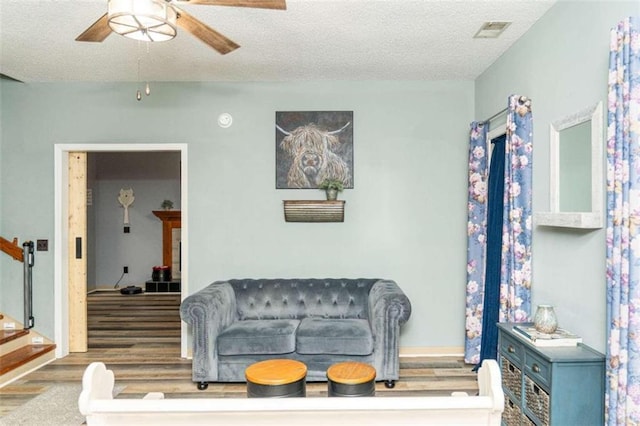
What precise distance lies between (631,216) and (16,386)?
467 centimetres

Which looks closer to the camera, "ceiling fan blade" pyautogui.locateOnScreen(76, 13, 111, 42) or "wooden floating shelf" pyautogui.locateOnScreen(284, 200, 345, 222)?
"ceiling fan blade" pyautogui.locateOnScreen(76, 13, 111, 42)

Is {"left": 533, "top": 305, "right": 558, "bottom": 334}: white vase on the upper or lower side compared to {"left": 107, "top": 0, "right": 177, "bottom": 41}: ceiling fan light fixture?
lower

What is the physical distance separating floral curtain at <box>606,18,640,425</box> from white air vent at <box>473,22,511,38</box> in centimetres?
114

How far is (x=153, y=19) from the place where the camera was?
71.6 inches

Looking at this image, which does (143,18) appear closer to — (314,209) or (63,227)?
(314,209)

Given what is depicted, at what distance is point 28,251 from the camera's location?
4137 mm

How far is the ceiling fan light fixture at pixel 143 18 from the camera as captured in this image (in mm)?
1750

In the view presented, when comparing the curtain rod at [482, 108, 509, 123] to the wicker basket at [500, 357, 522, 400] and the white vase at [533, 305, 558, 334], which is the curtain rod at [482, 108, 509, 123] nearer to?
the white vase at [533, 305, 558, 334]

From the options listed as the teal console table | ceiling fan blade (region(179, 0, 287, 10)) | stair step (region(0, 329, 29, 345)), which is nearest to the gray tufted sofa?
the teal console table

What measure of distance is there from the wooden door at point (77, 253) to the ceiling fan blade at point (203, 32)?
2899 millimetres

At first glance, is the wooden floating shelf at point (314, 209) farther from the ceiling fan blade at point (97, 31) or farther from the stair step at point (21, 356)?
the stair step at point (21, 356)

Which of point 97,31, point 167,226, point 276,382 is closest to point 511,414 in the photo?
point 276,382

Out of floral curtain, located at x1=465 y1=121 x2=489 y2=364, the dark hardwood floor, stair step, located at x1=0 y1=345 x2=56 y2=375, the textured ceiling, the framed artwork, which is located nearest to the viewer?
the textured ceiling

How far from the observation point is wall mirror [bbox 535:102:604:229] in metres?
2.15
